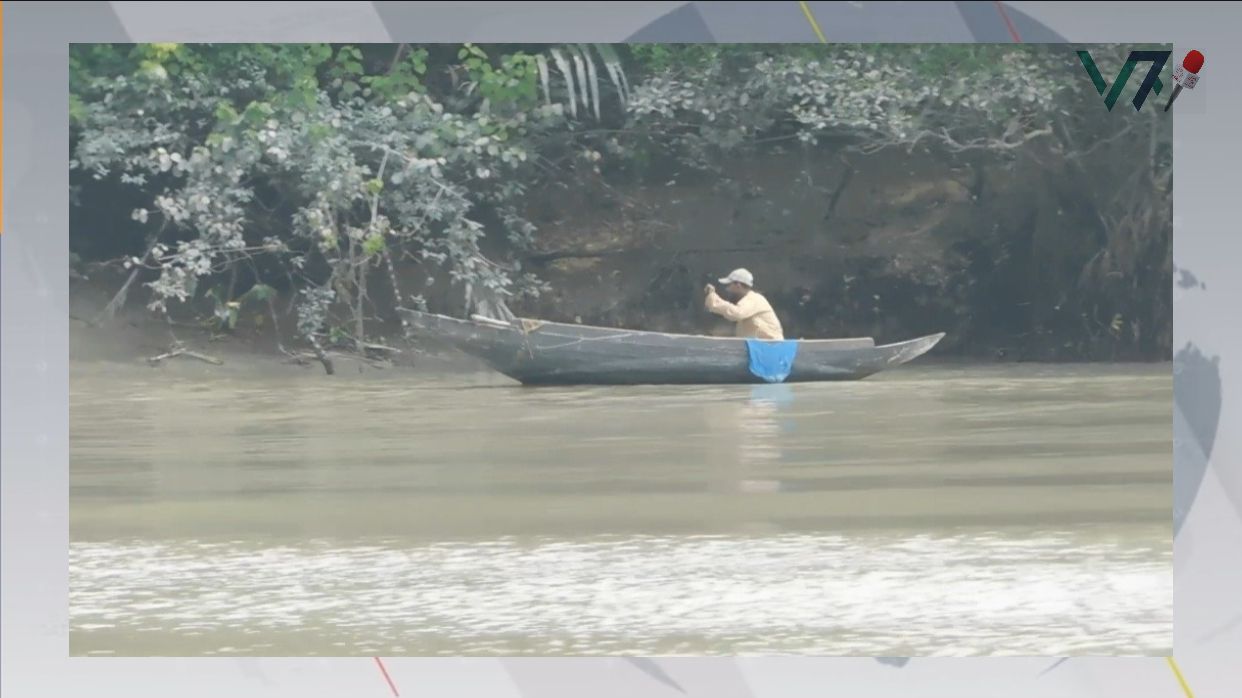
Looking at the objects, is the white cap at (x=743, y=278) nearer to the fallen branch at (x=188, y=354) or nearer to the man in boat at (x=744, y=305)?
the man in boat at (x=744, y=305)

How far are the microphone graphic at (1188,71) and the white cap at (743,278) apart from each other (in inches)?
62.1

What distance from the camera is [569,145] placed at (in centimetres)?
627

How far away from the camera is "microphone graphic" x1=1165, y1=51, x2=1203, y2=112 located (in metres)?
6.02

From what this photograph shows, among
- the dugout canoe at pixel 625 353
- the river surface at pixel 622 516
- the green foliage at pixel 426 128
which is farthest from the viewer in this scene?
the dugout canoe at pixel 625 353

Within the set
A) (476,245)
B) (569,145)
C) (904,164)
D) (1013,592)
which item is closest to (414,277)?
(476,245)

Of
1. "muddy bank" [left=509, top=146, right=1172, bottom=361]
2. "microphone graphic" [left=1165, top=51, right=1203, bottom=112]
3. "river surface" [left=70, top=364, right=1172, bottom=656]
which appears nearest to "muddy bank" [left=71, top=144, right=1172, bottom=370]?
"muddy bank" [left=509, top=146, right=1172, bottom=361]

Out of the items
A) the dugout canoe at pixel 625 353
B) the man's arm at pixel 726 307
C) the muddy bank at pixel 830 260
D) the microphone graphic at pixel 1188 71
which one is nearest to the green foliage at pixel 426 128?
the muddy bank at pixel 830 260

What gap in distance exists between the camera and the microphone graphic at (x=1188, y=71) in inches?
237

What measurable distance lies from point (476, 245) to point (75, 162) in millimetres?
1412

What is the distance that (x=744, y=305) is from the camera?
6277 mm

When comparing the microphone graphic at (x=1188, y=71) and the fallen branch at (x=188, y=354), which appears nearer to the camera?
the microphone graphic at (x=1188, y=71)

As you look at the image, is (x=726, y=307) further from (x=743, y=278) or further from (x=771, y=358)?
(x=771, y=358)

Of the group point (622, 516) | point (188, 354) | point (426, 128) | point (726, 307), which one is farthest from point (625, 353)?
point (188, 354)

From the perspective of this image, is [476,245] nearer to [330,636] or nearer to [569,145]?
[569,145]
